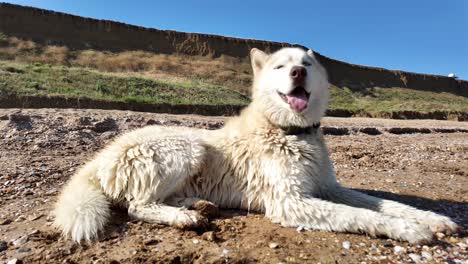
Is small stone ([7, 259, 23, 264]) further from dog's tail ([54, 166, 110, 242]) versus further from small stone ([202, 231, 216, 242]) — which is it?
small stone ([202, 231, 216, 242])

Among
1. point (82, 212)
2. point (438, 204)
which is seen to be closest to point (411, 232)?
point (438, 204)

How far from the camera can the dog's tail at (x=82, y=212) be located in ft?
11.4

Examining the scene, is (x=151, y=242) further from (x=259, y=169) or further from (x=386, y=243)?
(x=386, y=243)

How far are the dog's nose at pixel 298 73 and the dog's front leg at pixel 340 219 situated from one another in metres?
1.21

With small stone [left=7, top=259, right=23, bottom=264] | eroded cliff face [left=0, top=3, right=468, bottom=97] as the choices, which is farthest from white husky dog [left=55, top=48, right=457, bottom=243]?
eroded cliff face [left=0, top=3, right=468, bottom=97]

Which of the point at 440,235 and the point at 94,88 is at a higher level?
the point at 94,88

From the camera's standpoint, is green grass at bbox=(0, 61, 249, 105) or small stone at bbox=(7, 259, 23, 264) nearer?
small stone at bbox=(7, 259, 23, 264)

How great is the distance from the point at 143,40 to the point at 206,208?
43.3m

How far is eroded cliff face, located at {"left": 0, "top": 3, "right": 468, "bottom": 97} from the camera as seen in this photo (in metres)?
39.7

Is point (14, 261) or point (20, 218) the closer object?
point (14, 261)

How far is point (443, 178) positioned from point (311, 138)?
11.6 ft

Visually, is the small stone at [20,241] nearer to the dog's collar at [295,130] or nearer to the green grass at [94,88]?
the dog's collar at [295,130]

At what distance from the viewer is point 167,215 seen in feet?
12.4

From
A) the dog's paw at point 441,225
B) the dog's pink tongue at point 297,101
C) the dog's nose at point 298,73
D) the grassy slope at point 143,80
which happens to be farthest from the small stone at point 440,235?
the grassy slope at point 143,80
